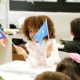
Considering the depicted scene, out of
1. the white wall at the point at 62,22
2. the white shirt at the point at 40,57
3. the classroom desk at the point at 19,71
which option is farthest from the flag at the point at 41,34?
the white wall at the point at 62,22

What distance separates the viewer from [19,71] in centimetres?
208

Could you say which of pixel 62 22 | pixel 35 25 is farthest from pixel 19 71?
pixel 62 22

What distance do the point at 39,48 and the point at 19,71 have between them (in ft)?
1.02

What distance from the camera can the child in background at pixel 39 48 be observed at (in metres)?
2.25

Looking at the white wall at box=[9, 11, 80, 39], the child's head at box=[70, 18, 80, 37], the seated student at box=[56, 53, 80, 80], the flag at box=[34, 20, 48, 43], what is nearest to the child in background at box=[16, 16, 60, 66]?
the flag at box=[34, 20, 48, 43]

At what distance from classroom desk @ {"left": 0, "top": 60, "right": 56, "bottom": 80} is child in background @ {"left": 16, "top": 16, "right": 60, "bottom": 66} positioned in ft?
0.29

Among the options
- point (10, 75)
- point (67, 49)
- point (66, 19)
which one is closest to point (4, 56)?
point (67, 49)

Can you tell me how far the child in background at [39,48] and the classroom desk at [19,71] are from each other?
0.09 metres

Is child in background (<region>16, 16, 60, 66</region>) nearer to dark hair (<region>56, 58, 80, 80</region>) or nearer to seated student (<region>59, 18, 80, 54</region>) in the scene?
seated student (<region>59, 18, 80, 54</region>)

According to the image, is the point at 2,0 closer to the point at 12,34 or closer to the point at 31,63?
the point at 12,34

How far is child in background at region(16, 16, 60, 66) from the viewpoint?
2249mm

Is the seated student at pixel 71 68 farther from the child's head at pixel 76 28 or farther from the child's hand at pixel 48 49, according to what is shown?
the child's head at pixel 76 28

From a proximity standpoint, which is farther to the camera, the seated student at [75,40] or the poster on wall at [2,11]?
the poster on wall at [2,11]

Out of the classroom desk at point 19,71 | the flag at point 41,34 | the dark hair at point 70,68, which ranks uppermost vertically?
the flag at point 41,34
